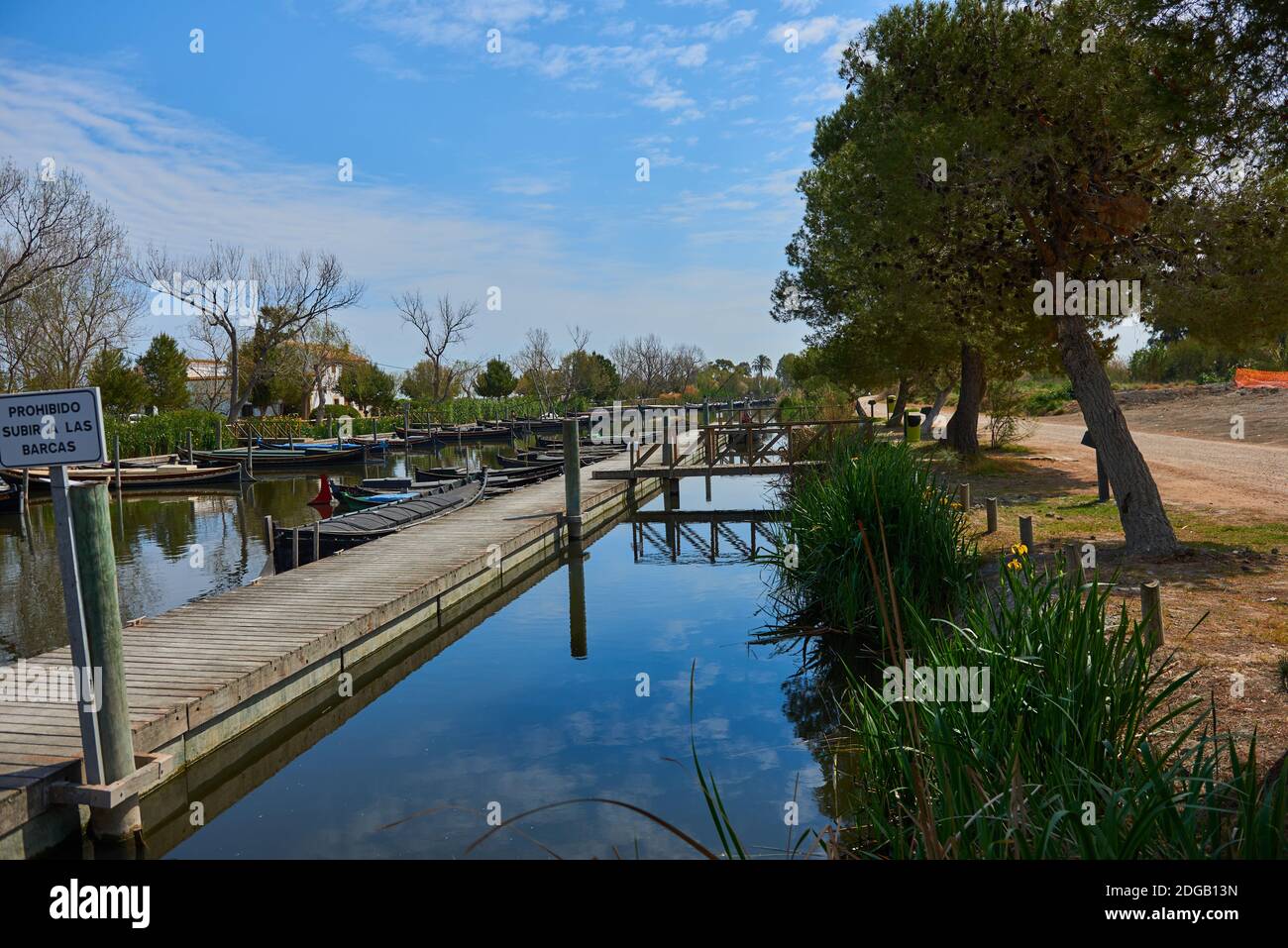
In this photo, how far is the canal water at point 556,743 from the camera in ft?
19.3

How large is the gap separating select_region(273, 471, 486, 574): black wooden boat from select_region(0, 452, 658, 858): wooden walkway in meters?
0.43

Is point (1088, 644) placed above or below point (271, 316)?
below

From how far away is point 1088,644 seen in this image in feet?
A: 15.4

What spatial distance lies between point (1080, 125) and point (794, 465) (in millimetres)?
8986

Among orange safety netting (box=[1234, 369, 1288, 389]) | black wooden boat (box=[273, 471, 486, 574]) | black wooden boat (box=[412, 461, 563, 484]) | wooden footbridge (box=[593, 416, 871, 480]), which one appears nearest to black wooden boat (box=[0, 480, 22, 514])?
black wooden boat (box=[412, 461, 563, 484])

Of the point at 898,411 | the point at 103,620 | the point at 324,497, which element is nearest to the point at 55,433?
the point at 103,620

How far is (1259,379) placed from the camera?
33.9 metres

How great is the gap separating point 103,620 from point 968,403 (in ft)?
64.0

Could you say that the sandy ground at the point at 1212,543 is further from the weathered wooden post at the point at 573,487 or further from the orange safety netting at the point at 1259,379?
the weathered wooden post at the point at 573,487

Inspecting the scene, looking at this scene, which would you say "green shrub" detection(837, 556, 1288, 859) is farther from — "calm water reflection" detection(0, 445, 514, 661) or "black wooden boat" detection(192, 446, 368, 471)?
"black wooden boat" detection(192, 446, 368, 471)
